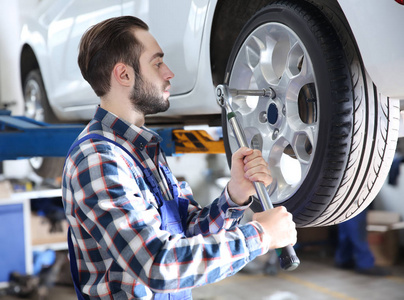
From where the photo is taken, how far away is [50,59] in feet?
7.62

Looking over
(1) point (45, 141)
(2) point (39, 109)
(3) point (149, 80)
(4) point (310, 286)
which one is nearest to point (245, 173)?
(3) point (149, 80)

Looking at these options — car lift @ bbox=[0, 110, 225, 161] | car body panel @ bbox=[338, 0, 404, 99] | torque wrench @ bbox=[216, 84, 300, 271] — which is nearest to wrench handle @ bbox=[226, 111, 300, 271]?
torque wrench @ bbox=[216, 84, 300, 271]

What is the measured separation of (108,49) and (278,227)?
1.72ft

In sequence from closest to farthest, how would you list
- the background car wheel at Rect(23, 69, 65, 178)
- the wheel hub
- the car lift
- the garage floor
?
1. the wheel hub
2. the car lift
3. the background car wheel at Rect(23, 69, 65, 178)
4. the garage floor

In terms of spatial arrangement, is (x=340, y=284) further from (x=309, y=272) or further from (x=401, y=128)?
→ (x=401, y=128)

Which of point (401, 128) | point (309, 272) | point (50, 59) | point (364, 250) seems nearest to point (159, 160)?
point (401, 128)

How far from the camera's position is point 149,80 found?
3.66ft

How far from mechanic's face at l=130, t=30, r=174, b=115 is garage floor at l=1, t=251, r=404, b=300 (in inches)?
183

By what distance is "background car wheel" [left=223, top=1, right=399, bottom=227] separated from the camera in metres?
1.14

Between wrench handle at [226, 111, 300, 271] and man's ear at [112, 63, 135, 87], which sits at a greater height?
man's ear at [112, 63, 135, 87]

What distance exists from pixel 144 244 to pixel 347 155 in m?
0.56

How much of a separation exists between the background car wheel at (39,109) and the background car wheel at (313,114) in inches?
58.1

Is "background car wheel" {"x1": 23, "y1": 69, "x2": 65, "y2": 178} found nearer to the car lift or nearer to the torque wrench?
the car lift

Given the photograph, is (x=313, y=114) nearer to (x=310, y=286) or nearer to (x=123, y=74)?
(x=123, y=74)
